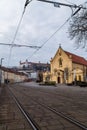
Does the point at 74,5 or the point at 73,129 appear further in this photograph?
the point at 74,5

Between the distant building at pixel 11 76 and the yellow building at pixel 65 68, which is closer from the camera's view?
the yellow building at pixel 65 68

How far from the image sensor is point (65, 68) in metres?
85.1

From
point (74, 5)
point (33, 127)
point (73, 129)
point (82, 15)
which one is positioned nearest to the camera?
point (73, 129)

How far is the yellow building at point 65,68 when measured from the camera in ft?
262

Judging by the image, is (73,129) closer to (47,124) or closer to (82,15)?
(47,124)

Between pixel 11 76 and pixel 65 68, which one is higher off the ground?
pixel 65 68

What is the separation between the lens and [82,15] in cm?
2988

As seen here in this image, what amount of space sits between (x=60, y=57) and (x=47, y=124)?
81096 mm

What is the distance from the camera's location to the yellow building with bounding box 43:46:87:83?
262 ft

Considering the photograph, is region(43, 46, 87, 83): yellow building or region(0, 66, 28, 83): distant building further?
region(0, 66, 28, 83): distant building

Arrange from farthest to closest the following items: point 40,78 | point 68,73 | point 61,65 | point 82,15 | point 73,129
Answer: point 40,78 → point 61,65 → point 68,73 → point 82,15 → point 73,129

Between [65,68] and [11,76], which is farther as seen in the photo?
[11,76]

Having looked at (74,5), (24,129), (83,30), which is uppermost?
(83,30)

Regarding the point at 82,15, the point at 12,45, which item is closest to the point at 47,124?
the point at 12,45
